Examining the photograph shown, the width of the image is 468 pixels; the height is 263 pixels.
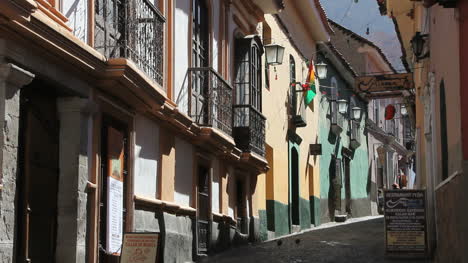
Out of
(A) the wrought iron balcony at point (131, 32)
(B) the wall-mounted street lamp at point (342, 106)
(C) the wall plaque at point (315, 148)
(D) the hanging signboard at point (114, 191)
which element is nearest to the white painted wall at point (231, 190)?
(A) the wrought iron balcony at point (131, 32)

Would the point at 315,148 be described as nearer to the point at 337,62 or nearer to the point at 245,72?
the point at 337,62

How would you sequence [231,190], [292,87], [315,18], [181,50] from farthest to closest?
[315,18], [292,87], [231,190], [181,50]

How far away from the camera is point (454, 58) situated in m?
9.79

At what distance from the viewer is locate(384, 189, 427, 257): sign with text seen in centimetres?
1409

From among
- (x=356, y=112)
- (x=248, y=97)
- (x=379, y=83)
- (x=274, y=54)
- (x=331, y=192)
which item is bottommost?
(x=331, y=192)

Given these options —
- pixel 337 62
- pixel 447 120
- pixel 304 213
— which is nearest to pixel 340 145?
pixel 337 62

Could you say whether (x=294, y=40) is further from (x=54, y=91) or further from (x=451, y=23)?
(x=54, y=91)

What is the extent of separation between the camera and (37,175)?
27.9ft

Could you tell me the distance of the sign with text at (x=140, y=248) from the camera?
8375 mm

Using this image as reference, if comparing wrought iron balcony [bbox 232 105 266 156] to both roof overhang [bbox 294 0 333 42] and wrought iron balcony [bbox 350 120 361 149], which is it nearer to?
roof overhang [bbox 294 0 333 42]

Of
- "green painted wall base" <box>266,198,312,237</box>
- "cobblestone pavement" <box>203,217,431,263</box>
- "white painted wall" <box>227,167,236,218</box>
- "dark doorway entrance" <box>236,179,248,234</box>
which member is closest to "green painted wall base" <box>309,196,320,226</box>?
"green painted wall base" <box>266,198,312,237</box>

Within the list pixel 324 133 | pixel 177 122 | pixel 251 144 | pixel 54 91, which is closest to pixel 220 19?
pixel 251 144

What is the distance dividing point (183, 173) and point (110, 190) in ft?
11.6

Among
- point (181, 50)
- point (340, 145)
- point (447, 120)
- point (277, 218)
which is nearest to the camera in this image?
point (447, 120)
